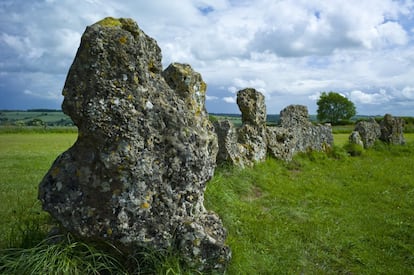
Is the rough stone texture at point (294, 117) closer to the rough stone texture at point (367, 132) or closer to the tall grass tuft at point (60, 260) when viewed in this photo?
the rough stone texture at point (367, 132)

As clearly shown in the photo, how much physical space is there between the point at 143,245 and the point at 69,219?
3.40ft

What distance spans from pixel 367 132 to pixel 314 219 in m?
15.8

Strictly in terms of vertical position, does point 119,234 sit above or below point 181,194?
below

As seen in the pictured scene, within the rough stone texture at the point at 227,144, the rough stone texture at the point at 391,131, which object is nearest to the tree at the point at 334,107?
the rough stone texture at the point at 391,131

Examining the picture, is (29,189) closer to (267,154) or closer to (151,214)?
(151,214)

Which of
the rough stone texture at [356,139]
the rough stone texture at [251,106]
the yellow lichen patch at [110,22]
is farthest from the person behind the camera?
the rough stone texture at [356,139]

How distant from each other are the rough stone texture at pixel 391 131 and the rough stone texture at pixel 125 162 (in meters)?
21.7

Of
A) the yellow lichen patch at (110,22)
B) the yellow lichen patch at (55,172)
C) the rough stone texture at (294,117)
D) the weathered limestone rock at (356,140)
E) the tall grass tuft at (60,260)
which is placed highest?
the yellow lichen patch at (110,22)

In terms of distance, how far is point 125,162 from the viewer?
5031 millimetres

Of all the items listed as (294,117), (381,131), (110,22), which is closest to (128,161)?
(110,22)

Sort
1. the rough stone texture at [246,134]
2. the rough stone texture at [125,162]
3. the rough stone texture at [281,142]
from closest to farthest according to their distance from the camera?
1. the rough stone texture at [125,162]
2. the rough stone texture at [246,134]
3. the rough stone texture at [281,142]

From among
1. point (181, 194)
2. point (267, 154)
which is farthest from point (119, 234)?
point (267, 154)

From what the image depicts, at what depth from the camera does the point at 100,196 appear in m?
5.03

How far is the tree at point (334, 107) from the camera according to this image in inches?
3571
